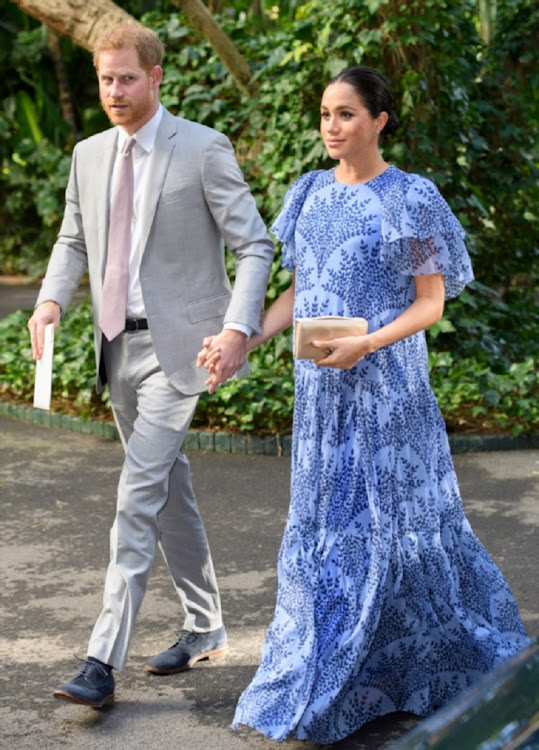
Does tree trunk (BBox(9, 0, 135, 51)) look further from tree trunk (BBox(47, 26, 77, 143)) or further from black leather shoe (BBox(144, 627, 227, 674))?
tree trunk (BBox(47, 26, 77, 143))

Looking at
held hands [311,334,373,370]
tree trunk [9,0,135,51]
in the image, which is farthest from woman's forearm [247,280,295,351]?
tree trunk [9,0,135,51]

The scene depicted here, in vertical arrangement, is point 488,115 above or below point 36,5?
below

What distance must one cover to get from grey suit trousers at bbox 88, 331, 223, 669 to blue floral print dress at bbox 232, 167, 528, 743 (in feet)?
1.43

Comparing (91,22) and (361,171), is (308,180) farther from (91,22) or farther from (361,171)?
(91,22)

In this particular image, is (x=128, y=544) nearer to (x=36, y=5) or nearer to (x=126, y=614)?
(x=126, y=614)

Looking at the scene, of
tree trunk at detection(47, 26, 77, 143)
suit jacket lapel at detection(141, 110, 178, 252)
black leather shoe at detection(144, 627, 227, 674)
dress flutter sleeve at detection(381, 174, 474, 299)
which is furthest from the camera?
tree trunk at detection(47, 26, 77, 143)

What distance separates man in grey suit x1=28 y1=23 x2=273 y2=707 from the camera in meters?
4.10

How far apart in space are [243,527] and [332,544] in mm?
2891

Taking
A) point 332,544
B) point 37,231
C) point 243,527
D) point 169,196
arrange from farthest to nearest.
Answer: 1. point 37,231
2. point 243,527
3. point 169,196
4. point 332,544

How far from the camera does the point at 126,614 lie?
405 centimetres

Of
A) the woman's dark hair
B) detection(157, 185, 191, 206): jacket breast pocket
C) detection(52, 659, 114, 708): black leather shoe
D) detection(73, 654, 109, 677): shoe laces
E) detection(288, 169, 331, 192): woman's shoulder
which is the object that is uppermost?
the woman's dark hair

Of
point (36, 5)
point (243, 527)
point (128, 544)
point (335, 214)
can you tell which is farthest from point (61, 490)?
point (36, 5)

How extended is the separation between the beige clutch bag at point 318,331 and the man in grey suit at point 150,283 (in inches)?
13.5

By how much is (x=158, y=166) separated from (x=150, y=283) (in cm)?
37
